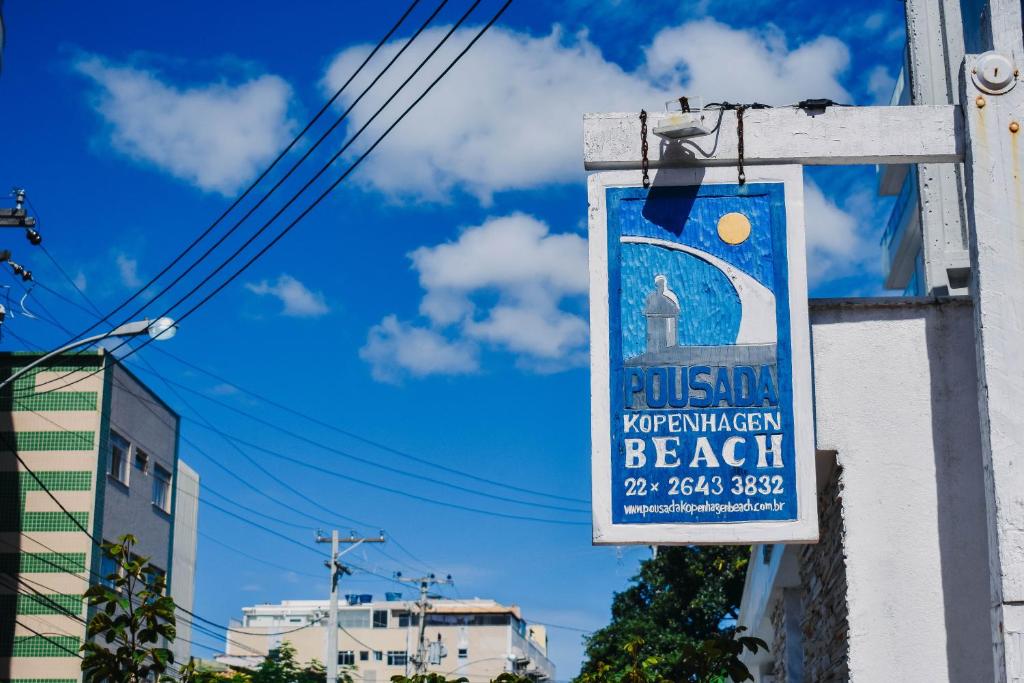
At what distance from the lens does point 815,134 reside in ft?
32.1

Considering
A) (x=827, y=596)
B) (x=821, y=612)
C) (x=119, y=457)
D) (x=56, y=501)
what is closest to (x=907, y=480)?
(x=827, y=596)

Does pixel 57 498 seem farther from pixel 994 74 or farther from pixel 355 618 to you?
pixel 355 618

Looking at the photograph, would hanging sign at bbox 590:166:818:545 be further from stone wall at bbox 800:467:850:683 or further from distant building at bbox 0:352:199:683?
distant building at bbox 0:352:199:683

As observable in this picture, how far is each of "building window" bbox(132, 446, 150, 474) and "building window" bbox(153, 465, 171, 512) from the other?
81 centimetres

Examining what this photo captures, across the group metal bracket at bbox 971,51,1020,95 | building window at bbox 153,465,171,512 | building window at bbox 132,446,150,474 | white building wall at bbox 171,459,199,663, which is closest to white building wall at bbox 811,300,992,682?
metal bracket at bbox 971,51,1020,95

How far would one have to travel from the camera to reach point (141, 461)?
3566 centimetres

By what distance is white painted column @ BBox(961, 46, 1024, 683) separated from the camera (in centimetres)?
855

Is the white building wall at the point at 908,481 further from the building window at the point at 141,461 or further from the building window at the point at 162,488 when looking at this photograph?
the building window at the point at 162,488

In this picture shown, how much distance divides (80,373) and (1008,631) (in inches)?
1094

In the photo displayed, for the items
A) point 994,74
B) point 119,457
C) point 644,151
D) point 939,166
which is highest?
point 119,457

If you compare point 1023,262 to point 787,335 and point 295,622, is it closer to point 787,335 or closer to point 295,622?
point 787,335

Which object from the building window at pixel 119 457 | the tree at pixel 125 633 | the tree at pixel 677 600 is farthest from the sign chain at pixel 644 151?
the tree at pixel 677 600

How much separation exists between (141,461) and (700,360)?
2881 cm

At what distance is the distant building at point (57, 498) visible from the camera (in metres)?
31.0
